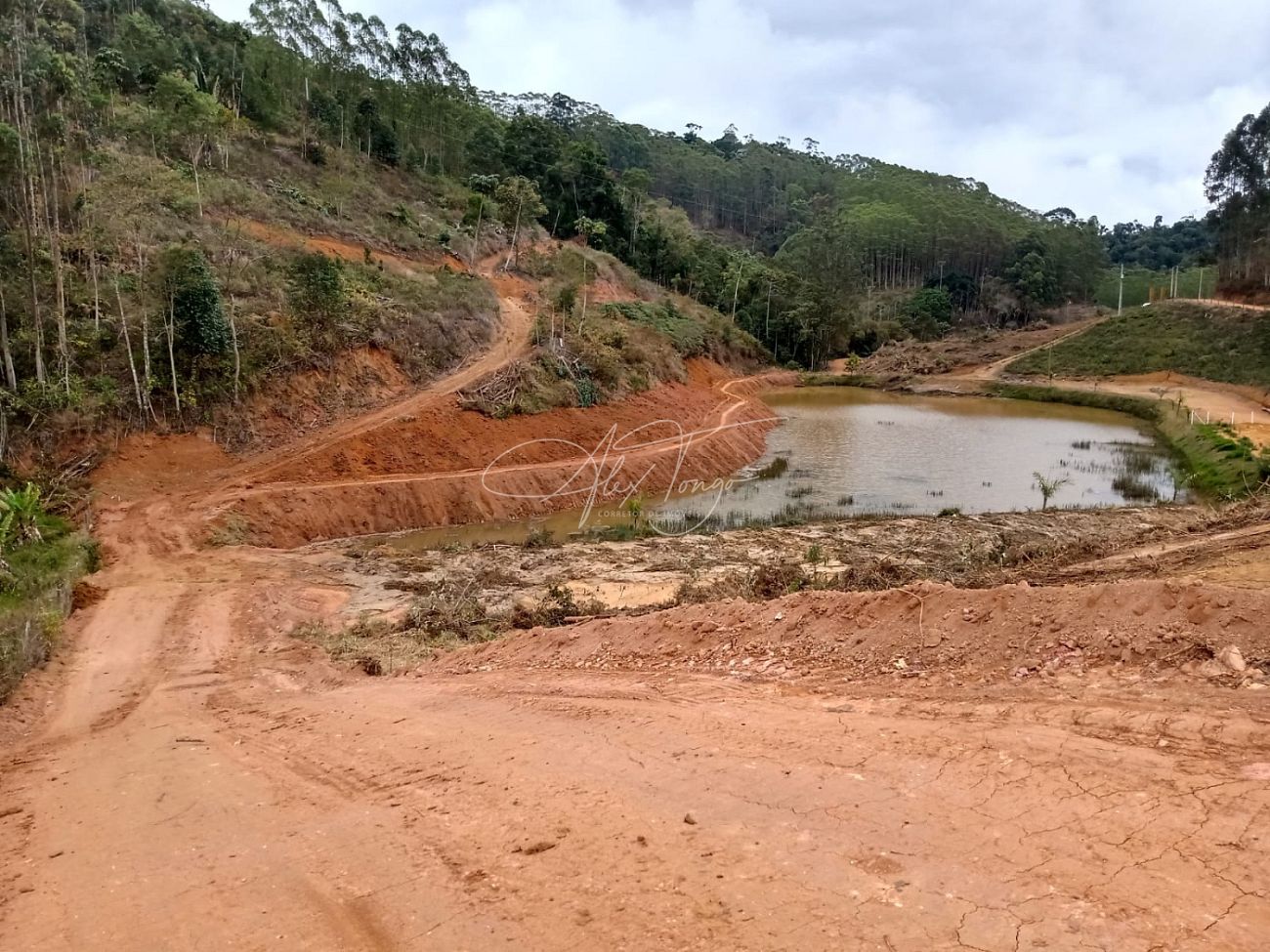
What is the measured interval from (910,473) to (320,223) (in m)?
31.4

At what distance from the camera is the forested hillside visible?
20406 mm

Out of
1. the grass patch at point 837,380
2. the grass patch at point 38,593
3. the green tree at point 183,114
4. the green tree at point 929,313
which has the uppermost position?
the green tree at point 183,114

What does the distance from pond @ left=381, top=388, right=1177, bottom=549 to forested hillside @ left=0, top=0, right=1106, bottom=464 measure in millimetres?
9416

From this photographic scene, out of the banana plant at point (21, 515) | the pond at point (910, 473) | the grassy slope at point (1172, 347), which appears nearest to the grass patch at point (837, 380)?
the grassy slope at point (1172, 347)

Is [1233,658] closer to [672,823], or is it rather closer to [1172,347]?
[672,823]

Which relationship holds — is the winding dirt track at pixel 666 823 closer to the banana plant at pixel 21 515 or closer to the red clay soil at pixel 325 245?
the banana plant at pixel 21 515

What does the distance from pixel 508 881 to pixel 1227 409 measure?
153 feet

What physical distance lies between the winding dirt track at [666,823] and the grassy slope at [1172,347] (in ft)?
165

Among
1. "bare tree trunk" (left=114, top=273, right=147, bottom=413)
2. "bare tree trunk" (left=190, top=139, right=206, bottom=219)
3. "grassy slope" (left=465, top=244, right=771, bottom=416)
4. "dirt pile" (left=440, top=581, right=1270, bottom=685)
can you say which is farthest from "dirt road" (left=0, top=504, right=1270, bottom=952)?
"bare tree trunk" (left=190, top=139, right=206, bottom=219)

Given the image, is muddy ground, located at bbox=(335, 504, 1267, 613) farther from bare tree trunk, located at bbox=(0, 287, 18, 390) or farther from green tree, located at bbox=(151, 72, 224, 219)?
green tree, located at bbox=(151, 72, 224, 219)

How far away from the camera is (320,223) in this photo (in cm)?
3919

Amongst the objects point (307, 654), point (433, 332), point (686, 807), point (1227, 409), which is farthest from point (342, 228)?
point (1227, 409)

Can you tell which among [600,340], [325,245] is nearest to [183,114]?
[325,245]

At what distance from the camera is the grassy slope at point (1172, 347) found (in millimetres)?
48156
